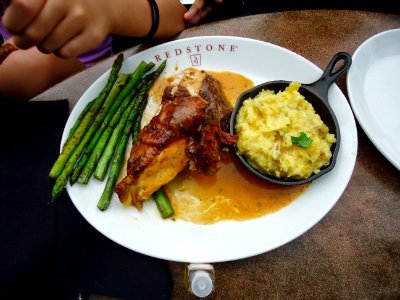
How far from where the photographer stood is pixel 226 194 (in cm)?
238

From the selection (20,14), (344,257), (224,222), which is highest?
(20,14)

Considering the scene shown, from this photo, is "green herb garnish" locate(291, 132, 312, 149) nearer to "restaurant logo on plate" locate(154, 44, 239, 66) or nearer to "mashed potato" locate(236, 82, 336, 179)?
"mashed potato" locate(236, 82, 336, 179)

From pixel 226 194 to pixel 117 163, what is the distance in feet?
2.67

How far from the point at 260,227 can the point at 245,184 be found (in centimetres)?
35

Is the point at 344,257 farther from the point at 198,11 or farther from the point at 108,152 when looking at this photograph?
the point at 198,11

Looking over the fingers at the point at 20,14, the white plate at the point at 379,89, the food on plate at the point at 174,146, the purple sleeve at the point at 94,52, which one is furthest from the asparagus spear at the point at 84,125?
the white plate at the point at 379,89

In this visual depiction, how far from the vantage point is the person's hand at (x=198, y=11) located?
10.1 ft

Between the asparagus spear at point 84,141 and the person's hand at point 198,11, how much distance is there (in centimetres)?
91

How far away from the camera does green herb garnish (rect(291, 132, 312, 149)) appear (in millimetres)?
2176

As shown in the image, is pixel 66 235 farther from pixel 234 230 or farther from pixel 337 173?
pixel 337 173

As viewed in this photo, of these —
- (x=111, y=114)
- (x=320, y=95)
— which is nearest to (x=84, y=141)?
(x=111, y=114)

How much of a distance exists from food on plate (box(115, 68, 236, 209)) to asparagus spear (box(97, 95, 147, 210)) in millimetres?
116

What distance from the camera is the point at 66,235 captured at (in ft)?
7.39

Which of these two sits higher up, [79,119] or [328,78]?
[79,119]
